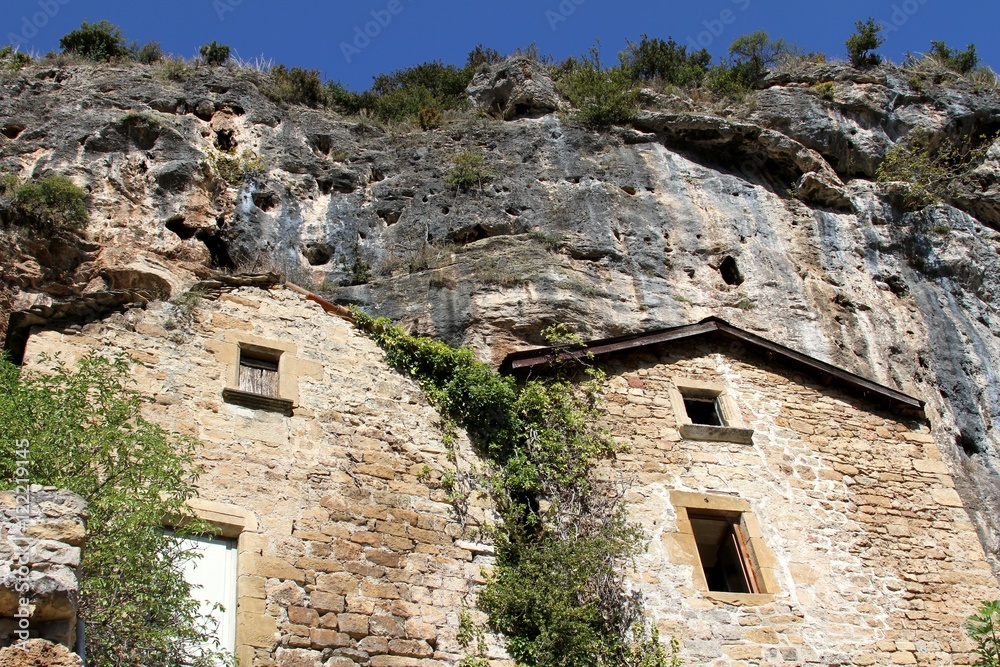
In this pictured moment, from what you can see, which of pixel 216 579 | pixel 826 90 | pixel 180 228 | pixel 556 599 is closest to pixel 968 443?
pixel 556 599

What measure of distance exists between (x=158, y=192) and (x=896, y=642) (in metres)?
11.7

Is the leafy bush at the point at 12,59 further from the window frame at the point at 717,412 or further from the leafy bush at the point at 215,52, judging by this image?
the window frame at the point at 717,412

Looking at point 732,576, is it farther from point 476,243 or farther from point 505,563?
point 476,243

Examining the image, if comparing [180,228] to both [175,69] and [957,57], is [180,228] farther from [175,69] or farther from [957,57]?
[957,57]

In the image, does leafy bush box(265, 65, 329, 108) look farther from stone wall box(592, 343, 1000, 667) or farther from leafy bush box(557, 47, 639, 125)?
stone wall box(592, 343, 1000, 667)

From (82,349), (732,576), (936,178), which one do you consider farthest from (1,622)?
(936,178)

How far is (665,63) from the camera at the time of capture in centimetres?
2105

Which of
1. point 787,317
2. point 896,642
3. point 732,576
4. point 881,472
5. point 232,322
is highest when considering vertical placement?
point 787,317

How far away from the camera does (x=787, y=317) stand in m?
14.8

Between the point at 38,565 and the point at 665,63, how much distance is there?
61.0ft

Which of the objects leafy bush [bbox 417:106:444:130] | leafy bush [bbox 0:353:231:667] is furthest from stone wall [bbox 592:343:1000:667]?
leafy bush [bbox 417:106:444:130]

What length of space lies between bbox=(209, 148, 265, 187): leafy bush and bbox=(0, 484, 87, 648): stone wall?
411 inches

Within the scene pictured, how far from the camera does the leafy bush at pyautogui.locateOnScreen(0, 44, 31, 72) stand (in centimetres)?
1742

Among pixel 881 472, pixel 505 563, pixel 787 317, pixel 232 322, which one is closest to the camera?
pixel 505 563
